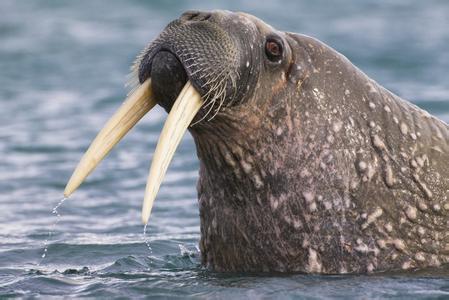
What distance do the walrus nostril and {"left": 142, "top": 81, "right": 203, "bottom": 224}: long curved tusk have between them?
0.52 metres

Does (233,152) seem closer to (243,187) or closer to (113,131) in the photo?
(243,187)

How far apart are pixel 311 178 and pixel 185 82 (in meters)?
1.15

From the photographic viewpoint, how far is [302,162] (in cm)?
875

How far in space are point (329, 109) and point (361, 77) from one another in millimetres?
425

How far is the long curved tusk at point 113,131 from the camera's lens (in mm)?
8078

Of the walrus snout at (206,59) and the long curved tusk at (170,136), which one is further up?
the walrus snout at (206,59)

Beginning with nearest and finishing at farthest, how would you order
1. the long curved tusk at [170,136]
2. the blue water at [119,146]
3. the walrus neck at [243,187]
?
1. the long curved tusk at [170,136]
2. the walrus neck at [243,187]
3. the blue water at [119,146]

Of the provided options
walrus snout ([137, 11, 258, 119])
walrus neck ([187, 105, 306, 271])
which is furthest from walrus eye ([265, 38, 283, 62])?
walrus neck ([187, 105, 306, 271])

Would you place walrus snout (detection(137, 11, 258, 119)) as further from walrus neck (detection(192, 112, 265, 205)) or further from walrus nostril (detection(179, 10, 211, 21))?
walrus neck (detection(192, 112, 265, 205))

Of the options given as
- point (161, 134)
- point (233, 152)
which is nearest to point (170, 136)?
point (161, 134)

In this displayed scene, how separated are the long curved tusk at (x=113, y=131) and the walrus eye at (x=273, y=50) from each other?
875 millimetres

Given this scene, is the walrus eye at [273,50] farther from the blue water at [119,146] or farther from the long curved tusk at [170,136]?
the blue water at [119,146]

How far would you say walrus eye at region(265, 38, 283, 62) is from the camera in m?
8.70

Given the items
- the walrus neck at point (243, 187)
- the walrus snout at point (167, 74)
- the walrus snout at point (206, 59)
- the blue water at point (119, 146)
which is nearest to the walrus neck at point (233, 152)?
the walrus neck at point (243, 187)
